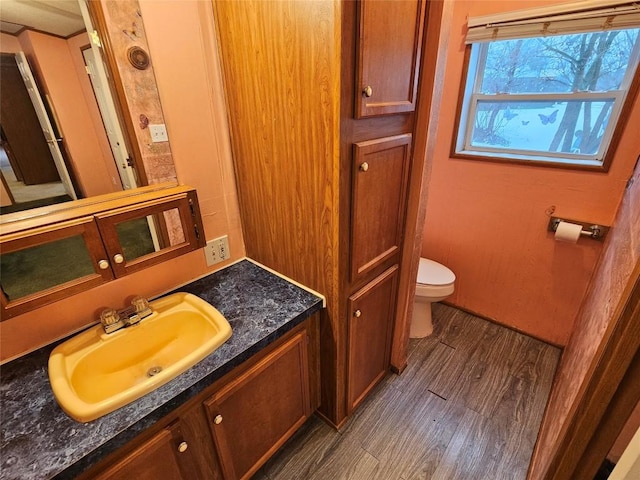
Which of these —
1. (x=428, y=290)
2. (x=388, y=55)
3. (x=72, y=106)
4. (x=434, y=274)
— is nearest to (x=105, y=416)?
(x=72, y=106)

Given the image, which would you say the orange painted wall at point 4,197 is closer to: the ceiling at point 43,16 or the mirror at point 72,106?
the mirror at point 72,106

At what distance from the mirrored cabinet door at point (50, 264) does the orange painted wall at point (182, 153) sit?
0.23ft

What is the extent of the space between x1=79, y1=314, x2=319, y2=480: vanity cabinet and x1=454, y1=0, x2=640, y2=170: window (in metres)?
1.61

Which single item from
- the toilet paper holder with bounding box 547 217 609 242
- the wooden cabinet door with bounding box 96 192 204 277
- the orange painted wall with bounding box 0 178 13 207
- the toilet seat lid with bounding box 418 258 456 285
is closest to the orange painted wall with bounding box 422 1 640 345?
the toilet paper holder with bounding box 547 217 609 242

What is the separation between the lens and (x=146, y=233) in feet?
3.74

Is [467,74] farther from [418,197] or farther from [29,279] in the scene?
[29,279]

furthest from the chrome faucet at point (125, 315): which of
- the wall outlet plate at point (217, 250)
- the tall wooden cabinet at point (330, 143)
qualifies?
the tall wooden cabinet at point (330, 143)

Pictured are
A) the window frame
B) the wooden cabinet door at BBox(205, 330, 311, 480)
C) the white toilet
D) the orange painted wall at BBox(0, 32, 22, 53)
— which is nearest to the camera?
the orange painted wall at BBox(0, 32, 22, 53)

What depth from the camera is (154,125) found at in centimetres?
108

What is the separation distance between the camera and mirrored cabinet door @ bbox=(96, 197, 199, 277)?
3.35 feet

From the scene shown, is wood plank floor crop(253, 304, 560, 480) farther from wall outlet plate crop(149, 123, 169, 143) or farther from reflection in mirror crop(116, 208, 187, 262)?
wall outlet plate crop(149, 123, 169, 143)

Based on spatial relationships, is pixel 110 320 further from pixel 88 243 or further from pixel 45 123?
pixel 45 123

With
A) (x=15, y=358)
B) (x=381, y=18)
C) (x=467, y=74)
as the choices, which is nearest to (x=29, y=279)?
(x=15, y=358)

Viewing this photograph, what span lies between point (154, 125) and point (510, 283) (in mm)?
2185
